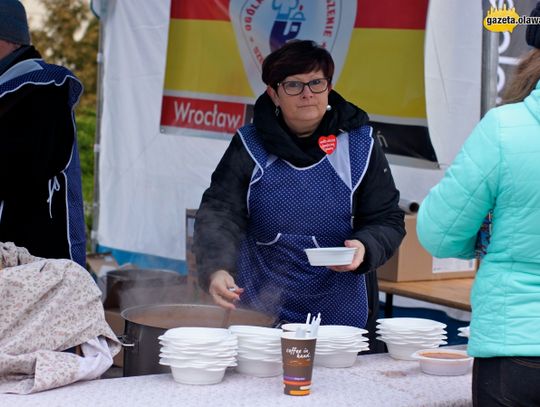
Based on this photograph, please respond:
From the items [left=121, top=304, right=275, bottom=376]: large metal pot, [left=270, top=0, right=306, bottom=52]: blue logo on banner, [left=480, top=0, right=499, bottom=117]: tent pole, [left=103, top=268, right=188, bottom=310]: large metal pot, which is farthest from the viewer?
[left=103, top=268, right=188, bottom=310]: large metal pot

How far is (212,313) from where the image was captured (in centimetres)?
308

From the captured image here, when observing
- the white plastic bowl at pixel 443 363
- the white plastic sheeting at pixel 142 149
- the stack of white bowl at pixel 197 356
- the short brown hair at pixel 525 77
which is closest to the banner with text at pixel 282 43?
the white plastic sheeting at pixel 142 149

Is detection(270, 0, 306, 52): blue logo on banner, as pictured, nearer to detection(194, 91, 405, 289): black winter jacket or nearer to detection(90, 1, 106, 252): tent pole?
detection(90, 1, 106, 252): tent pole

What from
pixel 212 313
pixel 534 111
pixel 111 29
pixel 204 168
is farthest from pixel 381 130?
pixel 534 111

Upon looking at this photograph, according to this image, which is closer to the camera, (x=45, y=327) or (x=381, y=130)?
(x=45, y=327)

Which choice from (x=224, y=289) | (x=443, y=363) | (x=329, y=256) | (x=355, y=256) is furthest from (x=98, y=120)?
(x=443, y=363)

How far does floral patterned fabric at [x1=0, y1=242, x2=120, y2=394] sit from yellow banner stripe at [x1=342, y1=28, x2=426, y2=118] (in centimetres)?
242

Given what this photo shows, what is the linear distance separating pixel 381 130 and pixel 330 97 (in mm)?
1475

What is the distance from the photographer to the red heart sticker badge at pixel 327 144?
10.1 ft

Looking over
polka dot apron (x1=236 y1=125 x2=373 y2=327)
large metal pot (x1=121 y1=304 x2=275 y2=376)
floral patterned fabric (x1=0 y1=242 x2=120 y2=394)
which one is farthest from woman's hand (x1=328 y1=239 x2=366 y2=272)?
floral patterned fabric (x1=0 y1=242 x2=120 y2=394)

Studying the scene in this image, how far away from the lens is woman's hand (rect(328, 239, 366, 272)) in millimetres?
2887

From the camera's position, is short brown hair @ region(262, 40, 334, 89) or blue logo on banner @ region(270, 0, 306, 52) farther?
blue logo on banner @ region(270, 0, 306, 52)

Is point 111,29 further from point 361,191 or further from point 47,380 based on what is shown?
point 47,380

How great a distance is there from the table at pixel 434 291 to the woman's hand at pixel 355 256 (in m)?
1.28
